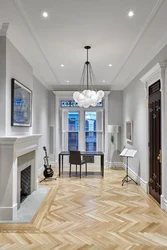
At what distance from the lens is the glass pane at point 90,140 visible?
8.55 metres

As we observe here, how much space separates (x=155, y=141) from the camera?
14.5ft

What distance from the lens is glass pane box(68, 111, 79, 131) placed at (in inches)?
336

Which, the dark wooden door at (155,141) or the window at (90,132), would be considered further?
the window at (90,132)

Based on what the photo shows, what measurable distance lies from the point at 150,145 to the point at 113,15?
2898 mm

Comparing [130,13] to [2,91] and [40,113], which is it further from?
[40,113]

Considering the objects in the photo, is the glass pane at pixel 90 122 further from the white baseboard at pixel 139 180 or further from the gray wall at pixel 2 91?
the gray wall at pixel 2 91

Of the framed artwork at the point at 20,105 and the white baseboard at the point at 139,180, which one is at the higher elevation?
the framed artwork at the point at 20,105

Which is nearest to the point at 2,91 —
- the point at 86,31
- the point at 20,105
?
the point at 20,105

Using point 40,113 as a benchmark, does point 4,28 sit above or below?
above

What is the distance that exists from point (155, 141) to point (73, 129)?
15.0ft

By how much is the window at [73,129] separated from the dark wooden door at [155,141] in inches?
166

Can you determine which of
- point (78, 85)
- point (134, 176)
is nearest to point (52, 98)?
point (78, 85)

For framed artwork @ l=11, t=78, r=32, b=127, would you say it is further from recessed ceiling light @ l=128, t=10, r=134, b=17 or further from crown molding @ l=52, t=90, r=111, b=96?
crown molding @ l=52, t=90, r=111, b=96

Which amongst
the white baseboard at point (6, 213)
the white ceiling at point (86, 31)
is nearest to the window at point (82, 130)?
the white ceiling at point (86, 31)
